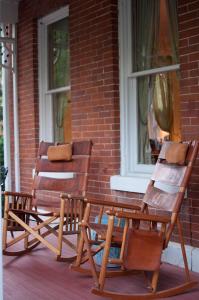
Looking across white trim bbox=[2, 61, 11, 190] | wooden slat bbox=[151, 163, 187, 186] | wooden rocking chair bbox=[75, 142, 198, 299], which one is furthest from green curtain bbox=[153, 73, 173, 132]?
white trim bbox=[2, 61, 11, 190]

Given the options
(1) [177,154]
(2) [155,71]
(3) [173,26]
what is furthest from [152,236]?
(3) [173,26]

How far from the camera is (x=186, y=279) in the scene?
372cm

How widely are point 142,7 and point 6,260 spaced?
2522 millimetres

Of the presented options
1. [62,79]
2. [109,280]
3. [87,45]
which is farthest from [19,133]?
[109,280]

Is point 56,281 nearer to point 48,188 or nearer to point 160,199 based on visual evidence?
point 160,199

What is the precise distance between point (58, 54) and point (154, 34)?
1795mm

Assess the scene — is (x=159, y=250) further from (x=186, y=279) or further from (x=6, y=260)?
(x=6, y=260)

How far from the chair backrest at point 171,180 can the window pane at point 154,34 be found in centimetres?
104

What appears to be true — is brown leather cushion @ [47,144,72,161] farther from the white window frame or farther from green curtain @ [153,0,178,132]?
green curtain @ [153,0,178,132]

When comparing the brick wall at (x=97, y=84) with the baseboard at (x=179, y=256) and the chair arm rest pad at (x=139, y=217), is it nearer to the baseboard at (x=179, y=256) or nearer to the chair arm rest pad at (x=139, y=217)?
the baseboard at (x=179, y=256)

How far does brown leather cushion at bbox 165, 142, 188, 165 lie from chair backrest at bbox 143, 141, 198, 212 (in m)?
0.03

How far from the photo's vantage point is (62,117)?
6.29 meters

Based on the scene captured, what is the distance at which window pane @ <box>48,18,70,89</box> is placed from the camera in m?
6.12

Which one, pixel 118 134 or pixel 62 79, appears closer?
pixel 118 134
